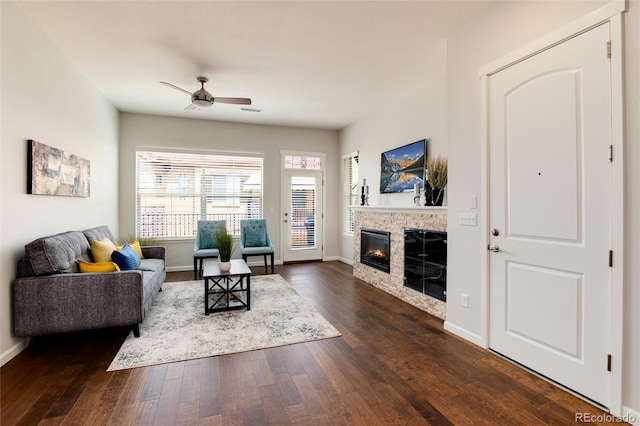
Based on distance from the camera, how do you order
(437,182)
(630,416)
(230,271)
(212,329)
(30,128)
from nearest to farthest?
(630,416), (30,128), (212,329), (230,271), (437,182)

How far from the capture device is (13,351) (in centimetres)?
251

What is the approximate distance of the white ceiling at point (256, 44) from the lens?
2.65m

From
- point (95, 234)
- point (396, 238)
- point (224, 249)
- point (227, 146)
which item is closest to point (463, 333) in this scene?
point (396, 238)

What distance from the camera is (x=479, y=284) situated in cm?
274

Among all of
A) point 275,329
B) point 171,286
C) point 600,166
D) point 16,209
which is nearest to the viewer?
point 600,166

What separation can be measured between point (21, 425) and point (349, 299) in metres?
3.13

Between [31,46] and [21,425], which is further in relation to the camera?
[31,46]

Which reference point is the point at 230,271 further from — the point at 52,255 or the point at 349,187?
the point at 349,187

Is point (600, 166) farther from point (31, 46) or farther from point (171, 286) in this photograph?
point (171, 286)

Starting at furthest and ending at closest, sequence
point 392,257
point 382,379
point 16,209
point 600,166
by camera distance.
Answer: point 392,257 < point 16,209 < point 382,379 < point 600,166

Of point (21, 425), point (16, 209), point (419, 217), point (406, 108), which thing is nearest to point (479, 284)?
point (419, 217)

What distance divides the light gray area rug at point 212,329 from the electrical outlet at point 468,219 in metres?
1.61

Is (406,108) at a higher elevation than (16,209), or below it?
higher

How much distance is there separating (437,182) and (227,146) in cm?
420
